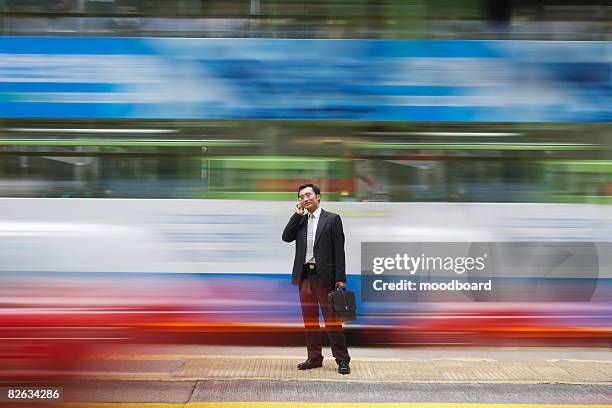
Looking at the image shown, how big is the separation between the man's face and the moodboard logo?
0.58 meters

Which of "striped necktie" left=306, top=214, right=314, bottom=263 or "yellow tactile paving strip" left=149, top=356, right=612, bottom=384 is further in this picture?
"striped necktie" left=306, top=214, right=314, bottom=263

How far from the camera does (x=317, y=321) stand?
5652 mm

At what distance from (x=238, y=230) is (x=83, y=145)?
1504 mm

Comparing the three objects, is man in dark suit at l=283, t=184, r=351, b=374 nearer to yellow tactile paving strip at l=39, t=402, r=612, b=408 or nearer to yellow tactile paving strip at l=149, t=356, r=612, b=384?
yellow tactile paving strip at l=149, t=356, r=612, b=384

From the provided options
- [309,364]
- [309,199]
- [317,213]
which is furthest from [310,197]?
[309,364]

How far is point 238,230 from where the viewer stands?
5.69 meters

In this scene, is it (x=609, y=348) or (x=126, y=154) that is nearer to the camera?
(x=126, y=154)

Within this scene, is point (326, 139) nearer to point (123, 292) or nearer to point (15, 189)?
point (123, 292)

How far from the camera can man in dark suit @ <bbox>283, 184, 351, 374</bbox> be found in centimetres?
549

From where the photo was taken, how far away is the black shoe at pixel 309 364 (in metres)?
5.57

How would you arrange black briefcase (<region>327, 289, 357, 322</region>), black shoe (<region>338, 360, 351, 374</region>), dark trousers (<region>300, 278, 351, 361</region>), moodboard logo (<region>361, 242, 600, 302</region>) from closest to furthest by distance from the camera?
black briefcase (<region>327, 289, 357, 322</region>) < black shoe (<region>338, 360, 351, 374</region>) < dark trousers (<region>300, 278, 351, 361</region>) < moodboard logo (<region>361, 242, 600, 302</region>)

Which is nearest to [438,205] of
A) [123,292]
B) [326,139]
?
[326,139]

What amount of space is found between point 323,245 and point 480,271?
1382 mm

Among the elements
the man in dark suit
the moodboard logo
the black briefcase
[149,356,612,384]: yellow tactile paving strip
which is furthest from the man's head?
[149,356,612,384]: yellow tactile paving strip
